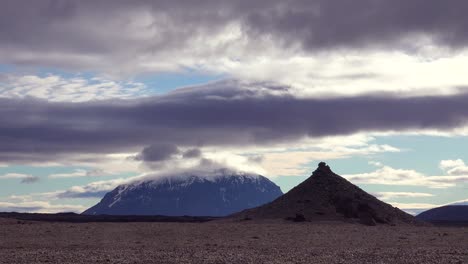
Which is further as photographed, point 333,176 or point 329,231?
point 333,176

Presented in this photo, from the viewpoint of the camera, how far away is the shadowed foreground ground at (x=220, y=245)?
58094 mm

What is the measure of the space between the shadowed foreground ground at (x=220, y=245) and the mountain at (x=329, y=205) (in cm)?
1671

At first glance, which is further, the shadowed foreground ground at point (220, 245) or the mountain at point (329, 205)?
the mountain at point (329, 205)

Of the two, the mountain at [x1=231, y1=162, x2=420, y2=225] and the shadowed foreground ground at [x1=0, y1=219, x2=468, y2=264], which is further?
the mountain at [x1=231, y1=162, x2=420, y2=225]

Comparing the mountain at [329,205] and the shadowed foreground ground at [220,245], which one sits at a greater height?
the mountain at [329,205]

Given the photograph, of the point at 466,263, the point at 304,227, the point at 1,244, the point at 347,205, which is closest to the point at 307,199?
the point at 347,205

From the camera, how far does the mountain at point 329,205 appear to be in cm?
12469

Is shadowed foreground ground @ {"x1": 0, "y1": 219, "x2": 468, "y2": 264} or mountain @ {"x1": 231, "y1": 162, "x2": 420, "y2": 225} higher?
mountain @ {"x1": 231, "y1": 162, "x2": 420, "y2": 225}

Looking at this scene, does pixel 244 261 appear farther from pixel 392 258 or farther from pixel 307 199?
pixel 307 199

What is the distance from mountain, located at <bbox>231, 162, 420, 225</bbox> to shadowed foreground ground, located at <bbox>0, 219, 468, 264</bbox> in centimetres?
1671

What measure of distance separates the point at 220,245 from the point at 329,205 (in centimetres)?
6128

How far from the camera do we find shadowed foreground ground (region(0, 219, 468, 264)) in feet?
191

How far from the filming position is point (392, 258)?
59500mm

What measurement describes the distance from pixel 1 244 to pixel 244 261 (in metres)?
31.1
